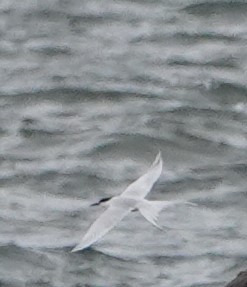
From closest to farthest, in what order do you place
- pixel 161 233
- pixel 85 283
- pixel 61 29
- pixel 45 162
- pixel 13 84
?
pixel 85 283, pixel 161 233, pixel 45 162, pixel 13 84, pixel 61 29

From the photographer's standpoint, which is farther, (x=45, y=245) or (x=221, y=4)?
(x=221, y=4)

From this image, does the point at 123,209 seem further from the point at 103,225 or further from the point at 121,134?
the point at 121,134

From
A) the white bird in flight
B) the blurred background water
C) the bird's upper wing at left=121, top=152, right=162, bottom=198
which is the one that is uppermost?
the white bird in flight

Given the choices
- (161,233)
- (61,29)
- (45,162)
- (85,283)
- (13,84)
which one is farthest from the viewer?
(61,29)

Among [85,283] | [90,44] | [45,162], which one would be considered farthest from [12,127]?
[85,283]

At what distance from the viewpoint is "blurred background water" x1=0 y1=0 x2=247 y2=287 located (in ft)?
33.9

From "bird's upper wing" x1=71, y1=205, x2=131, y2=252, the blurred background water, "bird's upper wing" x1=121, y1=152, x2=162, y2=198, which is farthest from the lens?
the blurred background water

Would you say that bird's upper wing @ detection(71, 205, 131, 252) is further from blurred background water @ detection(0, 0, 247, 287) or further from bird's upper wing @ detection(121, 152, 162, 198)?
blurred background water @ detection(0, 0, 247, 287)

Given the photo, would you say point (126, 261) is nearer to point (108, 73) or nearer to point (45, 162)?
point (45, 162)

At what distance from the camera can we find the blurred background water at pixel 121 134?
1034 centimetres

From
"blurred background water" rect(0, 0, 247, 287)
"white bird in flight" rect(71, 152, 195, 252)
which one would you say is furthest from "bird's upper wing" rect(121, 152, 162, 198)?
"blurred background water" rect(0, 0, 247, 287)

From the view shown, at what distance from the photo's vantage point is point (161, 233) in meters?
10.7

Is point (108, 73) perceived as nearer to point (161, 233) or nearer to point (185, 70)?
point (185, 70)

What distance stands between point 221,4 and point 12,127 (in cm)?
284
